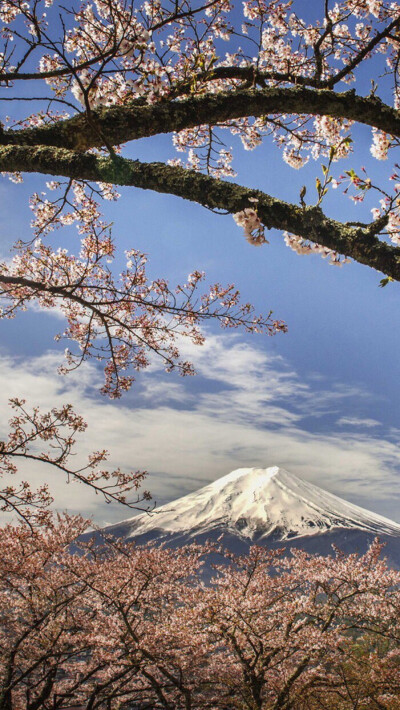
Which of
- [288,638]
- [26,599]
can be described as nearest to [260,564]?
[288,638]

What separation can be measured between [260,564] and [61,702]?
4405 millimetres

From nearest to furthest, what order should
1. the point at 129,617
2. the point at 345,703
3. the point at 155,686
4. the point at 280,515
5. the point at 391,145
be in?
the point at 391,145 < the point at 155,686 < the point at 345,703 < the point at 129,617 < the point at 280,515

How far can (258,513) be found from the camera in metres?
123

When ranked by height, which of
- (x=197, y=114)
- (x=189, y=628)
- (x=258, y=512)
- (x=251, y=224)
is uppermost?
(x=197, y=114)

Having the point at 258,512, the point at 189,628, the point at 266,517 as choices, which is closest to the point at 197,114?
the point at 189,628

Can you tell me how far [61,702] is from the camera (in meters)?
7.75

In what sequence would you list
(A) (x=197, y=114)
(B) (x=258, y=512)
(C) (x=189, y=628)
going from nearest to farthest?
(A) (x=197, y=114), (C) (x=189, y=628), (B) (x=258, y=512)

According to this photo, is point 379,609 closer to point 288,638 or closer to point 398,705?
point 398,705

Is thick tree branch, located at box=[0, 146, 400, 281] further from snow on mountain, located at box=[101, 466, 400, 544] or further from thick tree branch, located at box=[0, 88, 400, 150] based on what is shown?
snow on mountain, located at box=[101, 466, 400, 544]

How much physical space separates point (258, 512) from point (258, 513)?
285mm

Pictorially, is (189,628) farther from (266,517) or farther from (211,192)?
(266,517)

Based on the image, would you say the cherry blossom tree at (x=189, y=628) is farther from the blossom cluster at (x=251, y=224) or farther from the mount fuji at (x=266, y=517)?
the mount fuji at (x=266, y=517)

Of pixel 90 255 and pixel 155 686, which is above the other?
pixel 90 255

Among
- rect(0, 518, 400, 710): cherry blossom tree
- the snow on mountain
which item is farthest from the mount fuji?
rect(0, 518, 400, 710): cherry blossom tree
